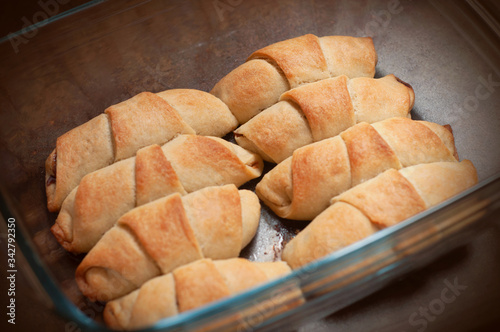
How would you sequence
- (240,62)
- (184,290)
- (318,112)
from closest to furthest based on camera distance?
(184,290) → (318,112) → (240,62)

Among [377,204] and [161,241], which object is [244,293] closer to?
[161,241]

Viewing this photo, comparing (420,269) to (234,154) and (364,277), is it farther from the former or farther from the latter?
(234,154)

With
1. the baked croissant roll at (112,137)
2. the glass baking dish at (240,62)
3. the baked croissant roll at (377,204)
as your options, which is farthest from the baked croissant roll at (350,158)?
the baked croissant roll at (112,137)

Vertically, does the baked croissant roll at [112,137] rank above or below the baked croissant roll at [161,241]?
above

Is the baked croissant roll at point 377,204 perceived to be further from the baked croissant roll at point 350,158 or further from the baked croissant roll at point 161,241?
the baked croissant roll at point 161,241

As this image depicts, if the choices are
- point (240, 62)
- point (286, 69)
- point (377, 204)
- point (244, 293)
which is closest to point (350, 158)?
point (377, 204)

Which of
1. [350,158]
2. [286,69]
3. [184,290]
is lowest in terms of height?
[184,290]

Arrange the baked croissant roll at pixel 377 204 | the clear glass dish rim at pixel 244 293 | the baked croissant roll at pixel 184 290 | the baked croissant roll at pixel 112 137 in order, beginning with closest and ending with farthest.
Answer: the clear glass dish rim at pixel 244 293, the baked croissant roll at pixel 184 290, the baked croissant roll at pixel 377 204, the baked croissant roll at pixel 112 137
